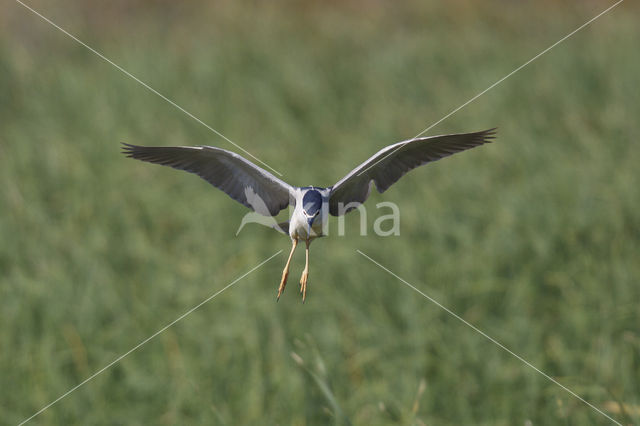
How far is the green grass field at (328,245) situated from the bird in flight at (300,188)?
0.84 meters

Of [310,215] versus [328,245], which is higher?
[310,215]

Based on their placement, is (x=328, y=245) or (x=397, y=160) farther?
(x=328, y=245)

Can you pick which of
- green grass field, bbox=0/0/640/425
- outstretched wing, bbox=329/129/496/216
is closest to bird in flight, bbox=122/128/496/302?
outstretched wing, bbox=329/129/496/216

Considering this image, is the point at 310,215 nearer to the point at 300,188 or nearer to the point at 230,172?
the point at 300,188

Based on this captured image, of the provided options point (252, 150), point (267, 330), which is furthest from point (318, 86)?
point (267, 330)

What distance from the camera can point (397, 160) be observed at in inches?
31.7

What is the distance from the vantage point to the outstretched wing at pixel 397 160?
0.70 m

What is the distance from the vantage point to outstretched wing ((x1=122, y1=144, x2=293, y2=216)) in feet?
2.27

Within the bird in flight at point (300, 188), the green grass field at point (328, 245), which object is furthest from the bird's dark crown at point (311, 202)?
the green grass field at point (328, 245)

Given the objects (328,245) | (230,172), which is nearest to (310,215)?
(230,172)

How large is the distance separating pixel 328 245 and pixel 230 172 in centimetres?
345

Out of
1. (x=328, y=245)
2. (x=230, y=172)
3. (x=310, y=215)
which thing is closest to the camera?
(x=310, y=215)

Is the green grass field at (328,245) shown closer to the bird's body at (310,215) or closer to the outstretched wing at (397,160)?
the outstretched wing at (397,160)

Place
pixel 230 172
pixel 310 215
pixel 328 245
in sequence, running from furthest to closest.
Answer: pixel 328 245
pixel 230 172
pixel 310 215
